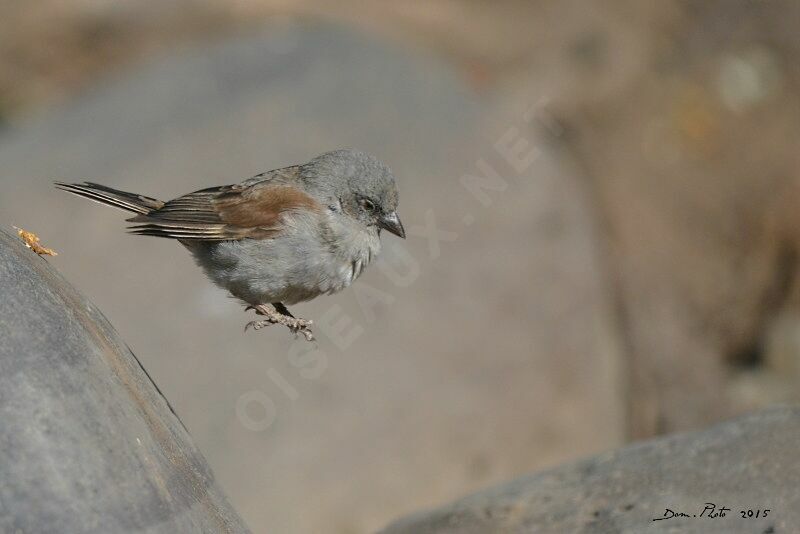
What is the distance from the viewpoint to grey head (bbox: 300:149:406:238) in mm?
5891

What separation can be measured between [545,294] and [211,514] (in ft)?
16.9

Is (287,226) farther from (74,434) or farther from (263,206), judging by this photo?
(74,434)

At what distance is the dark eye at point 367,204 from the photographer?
232 inches

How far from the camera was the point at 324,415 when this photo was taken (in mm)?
7848

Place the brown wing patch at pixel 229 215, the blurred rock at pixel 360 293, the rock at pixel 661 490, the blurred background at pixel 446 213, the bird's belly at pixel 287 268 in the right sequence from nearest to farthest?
the rock at pixel 661 490, the bird's belly at pixel 287 268, the brown wing patch at pixel 229 215, the blurred rock at pixel 360 293, the blurred background at pixel 446 213

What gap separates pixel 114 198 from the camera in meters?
5.81

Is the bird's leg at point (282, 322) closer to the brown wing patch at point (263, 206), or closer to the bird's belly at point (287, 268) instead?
the bird's belly at point (287, 268)

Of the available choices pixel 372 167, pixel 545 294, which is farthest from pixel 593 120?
pixel 372 167

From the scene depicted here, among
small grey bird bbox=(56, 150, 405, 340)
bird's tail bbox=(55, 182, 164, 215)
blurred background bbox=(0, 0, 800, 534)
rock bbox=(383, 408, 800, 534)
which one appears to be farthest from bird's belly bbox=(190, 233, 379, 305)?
blurred background bbox=(0, 0, 800, 534)

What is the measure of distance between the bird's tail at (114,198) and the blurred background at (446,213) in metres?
2.15

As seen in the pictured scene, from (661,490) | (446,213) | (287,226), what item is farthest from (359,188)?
(446,213)

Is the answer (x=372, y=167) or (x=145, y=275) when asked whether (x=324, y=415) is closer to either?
(x=145, y=275)

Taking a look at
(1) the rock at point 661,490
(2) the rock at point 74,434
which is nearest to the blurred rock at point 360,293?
(1) the rock at point 661,490

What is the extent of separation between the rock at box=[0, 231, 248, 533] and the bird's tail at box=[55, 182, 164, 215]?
117 centimetres
